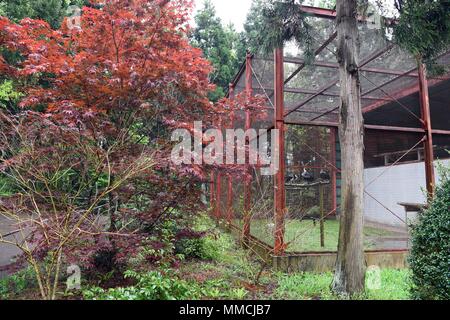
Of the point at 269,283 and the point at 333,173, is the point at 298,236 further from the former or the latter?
the point at 333,173

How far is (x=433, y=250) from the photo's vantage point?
3023mm

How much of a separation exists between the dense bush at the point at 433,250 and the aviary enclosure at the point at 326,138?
1.04ft

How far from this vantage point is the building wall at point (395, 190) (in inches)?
324

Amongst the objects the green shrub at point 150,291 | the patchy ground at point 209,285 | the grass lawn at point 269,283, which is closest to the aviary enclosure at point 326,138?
the grass lawn at point 269,283

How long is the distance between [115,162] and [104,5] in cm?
201

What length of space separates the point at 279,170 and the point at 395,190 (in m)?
5.69

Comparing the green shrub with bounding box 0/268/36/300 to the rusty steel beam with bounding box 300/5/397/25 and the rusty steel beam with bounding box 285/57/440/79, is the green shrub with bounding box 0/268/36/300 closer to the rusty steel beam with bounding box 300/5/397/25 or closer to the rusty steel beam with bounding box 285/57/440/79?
the rusty steel beam with bounding box 285/57/440/79

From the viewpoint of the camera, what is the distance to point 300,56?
570 cm

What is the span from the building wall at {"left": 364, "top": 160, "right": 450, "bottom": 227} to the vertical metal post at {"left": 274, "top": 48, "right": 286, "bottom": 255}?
4624 mm

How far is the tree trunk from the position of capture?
12.0ft

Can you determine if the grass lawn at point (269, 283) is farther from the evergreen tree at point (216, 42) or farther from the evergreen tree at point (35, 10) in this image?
the evergreen tree at point (216, 42)

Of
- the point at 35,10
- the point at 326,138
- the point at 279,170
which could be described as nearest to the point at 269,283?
the point at 279,170
